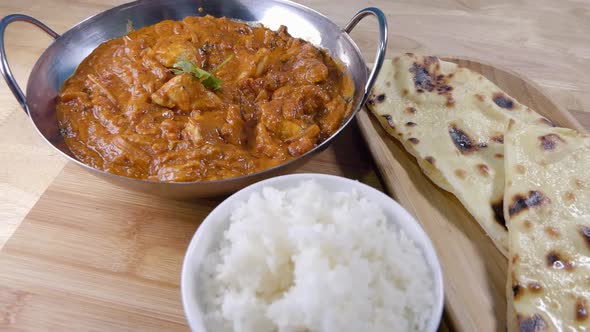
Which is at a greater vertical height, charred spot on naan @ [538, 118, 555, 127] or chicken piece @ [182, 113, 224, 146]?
chicken piece @ [182, 113, 224, 146]

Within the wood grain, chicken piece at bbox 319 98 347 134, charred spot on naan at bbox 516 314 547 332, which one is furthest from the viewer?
chicken piece at bbox 319 98 347 134

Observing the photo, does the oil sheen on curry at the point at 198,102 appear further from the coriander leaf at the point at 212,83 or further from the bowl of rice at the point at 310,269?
the bowl of rice at the point at 310,269

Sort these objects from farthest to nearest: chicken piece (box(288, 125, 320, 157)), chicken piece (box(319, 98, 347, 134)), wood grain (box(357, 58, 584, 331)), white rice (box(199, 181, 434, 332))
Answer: chicken piece (box(319, 98, 347, 134)) → chicken piece (box(288, 125, 320, 157)) → wood grain (box(357, 58, 584, 331)) → white rice (box(199, 181, 434, 332))

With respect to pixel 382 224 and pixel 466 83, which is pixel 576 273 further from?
pixel 466 83

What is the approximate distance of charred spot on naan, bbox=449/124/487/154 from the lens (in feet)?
6.12

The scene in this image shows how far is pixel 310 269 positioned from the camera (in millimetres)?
1070

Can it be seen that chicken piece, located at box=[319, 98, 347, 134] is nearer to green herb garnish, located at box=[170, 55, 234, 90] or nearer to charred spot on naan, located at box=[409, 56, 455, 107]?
charred spot on naan, located at box=[409, 56, 455, 107]

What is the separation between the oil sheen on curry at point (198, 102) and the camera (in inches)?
69.6

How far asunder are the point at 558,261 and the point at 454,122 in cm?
75

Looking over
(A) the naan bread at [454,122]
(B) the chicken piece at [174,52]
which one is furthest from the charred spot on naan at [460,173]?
(B) the chicken piece at [174,52]

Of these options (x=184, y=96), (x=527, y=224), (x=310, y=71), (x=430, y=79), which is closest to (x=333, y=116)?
(x=310, y=71)

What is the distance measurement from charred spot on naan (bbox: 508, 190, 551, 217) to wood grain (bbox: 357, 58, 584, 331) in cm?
15

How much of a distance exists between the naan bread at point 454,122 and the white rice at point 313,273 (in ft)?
1.90

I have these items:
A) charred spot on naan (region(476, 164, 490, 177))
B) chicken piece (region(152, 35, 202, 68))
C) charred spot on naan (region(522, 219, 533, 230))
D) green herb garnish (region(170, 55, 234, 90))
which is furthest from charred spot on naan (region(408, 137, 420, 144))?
chicken piece (region(152, 35, 202, 68))
